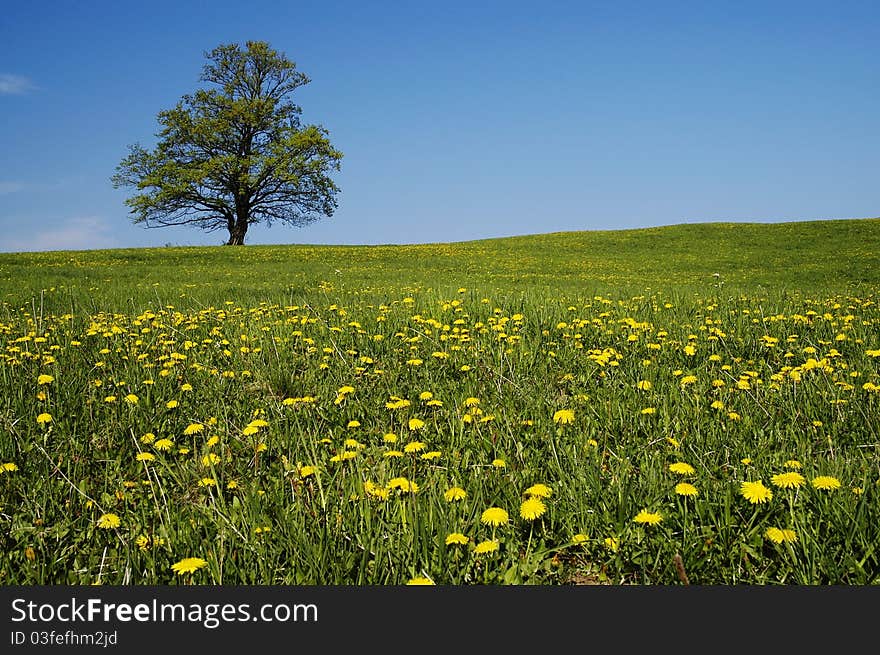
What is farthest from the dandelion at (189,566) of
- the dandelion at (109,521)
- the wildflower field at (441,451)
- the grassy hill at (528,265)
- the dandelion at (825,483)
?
the grassy hill at (528,265)

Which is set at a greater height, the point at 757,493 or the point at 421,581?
the point at 757,493

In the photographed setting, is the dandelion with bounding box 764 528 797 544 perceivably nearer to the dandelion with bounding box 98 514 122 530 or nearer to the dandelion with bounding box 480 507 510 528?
the dandelion with bounding box 480 507 510 528

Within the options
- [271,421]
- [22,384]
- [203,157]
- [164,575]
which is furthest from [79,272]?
[203,157]

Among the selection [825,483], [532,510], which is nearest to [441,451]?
[532,510]

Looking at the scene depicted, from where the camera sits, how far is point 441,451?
275 cm

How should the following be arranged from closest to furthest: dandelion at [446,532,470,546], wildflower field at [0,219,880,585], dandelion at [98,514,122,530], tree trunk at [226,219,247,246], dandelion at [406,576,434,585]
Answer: dandelion at [406,576,434,585] → dandelion at [446,532,470,546] → wildflower field at [0,219,880,585] → dandelion at [98,514,122,530] → tree trunk at [226,219,247,246]

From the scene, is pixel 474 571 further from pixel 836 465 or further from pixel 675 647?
pixel 836 465

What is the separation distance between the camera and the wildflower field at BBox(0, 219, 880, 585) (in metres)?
1.89

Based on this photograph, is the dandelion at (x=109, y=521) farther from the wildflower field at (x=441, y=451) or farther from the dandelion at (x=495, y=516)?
the dandelion at (x=495, y=516)

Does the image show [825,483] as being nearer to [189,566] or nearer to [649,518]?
[649,518]

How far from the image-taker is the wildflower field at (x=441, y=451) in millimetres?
1894

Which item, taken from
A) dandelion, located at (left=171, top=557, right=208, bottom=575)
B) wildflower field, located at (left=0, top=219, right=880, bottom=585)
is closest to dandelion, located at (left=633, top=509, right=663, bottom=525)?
wildflower field, located at (left=0, top=219, right=880, bottom=585)

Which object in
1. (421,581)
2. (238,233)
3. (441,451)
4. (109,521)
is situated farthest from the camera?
(238,233)

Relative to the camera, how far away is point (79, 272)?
53.4ft
